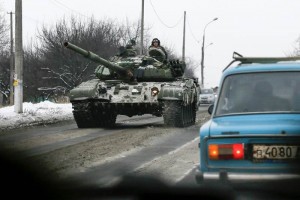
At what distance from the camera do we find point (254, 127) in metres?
5.62

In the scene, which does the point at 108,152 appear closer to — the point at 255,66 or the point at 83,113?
the point at 255,66

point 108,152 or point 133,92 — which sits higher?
point 133,92

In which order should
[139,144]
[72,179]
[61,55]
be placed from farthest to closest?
1. [61,55]
2. [139,144]
3. [72,179]

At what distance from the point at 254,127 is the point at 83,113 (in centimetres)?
1236

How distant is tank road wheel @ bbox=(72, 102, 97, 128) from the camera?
17.5 meters

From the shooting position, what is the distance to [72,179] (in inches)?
313

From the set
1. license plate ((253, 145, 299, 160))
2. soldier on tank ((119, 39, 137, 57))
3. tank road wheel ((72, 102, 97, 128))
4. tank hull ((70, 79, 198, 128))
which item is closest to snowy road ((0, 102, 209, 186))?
tank hull ((70, 79, 198, 128))

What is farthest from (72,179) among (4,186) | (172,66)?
(172,66)

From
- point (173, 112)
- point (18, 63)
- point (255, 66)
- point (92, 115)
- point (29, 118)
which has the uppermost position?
point (18, 63)

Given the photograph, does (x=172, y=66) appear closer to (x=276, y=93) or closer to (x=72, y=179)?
(x=72, y=179)

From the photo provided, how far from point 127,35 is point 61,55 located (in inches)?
624

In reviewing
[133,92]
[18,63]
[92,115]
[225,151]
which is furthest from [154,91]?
[225,151]

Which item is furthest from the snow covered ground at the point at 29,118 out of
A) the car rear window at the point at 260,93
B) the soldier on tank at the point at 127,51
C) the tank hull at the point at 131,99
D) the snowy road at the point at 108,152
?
the car rear window at the point at 260,93

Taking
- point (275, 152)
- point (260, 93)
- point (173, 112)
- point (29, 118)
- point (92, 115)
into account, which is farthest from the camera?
point (29, 118)
